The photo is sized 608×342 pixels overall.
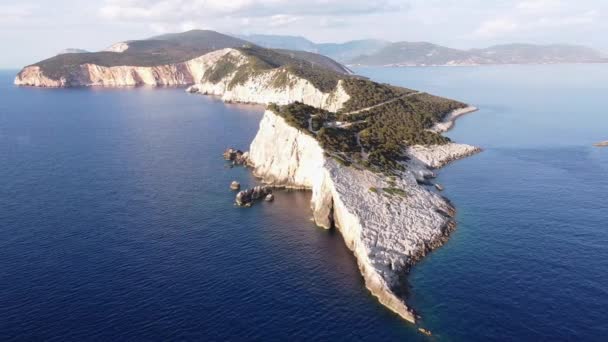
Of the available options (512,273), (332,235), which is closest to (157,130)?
(332,235)

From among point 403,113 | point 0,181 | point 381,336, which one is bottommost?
point 381,336

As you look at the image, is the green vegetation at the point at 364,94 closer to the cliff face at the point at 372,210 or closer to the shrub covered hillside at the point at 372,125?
the shrub covered hillside at the point at 372,125

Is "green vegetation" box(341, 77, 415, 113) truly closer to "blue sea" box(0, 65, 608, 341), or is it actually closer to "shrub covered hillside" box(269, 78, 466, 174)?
"shrub covered hillside" box(269, 78, 466, 174)

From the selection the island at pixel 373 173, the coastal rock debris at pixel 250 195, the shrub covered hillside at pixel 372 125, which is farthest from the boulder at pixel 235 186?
the shrub covered hillside at pixel 372 125

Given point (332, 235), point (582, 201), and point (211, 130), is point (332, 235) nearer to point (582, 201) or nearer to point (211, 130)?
point (582, 201)

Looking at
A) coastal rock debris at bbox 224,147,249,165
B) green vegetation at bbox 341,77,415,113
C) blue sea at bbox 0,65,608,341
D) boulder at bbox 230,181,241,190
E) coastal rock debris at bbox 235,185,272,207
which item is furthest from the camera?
green vegetation at bbox 341,77,415,113

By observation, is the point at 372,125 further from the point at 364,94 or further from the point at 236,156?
the point at 364,94

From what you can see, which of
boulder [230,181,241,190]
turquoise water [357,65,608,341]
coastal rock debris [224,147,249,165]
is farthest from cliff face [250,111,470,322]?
coastal rock debris [224,147,249,165]
